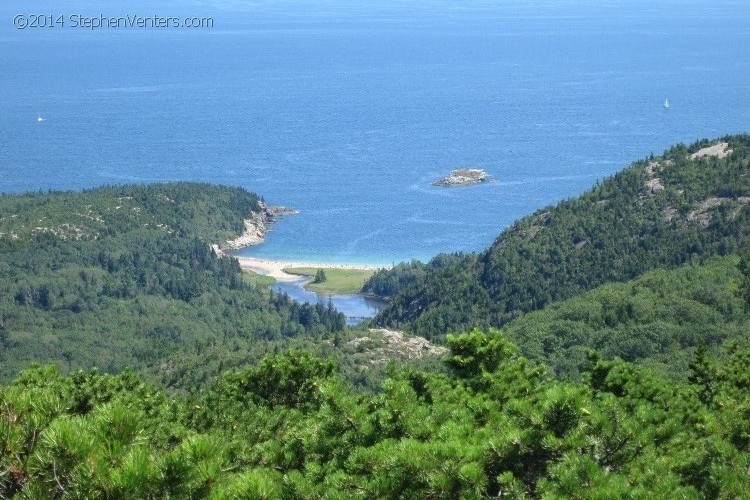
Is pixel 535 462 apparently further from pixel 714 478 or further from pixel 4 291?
pixel 4 291

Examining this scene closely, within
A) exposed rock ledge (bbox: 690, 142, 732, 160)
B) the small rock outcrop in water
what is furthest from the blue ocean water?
exposed rock ledge (bbox: 690, 142, 732, 160)

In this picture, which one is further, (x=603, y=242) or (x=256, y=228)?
(x=256, y=228)

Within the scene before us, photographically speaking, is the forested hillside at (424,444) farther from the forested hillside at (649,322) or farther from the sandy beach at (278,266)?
the sandy beach at (278,266)

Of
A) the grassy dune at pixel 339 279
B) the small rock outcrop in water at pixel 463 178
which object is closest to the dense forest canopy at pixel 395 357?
the grassy dune at pixel 339 279

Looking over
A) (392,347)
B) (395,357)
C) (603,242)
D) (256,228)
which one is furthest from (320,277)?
(395,357)

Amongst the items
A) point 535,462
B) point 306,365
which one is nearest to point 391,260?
point 306,365

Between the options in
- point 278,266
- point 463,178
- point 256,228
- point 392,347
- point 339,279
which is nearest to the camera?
point 392,347

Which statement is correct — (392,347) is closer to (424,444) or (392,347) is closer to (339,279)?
(339,279)

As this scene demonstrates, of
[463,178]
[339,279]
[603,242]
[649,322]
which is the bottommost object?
[649,322]
